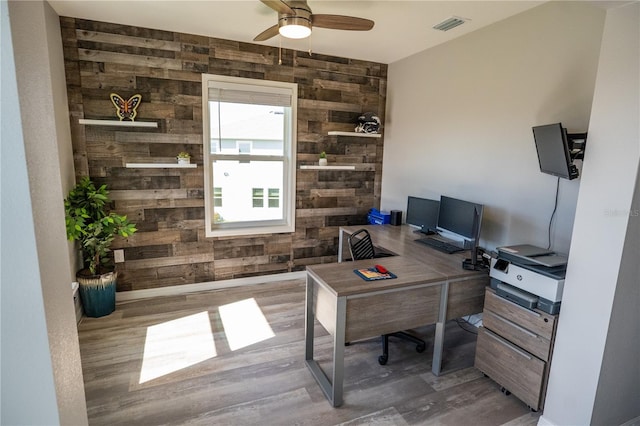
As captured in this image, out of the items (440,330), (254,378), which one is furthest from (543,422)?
(254,378)

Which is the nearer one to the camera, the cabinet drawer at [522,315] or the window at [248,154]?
the cabinet drawer at [522,315]

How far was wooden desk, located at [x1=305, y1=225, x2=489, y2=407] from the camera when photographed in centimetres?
216

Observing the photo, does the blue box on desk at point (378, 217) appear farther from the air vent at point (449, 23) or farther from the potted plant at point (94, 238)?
the potted plant at point (94, 238)

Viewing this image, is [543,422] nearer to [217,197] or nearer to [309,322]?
[309,322]

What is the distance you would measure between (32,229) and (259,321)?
8.83ft

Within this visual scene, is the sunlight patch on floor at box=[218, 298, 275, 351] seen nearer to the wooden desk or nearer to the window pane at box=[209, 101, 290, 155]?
the wooden desk

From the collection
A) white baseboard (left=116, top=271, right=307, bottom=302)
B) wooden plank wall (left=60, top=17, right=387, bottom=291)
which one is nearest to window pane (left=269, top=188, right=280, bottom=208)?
wooden plank wall (left=60, top=17, right=387, bottom=291)

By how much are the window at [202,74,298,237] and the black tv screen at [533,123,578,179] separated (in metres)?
2.57

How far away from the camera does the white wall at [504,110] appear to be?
242 centimetres

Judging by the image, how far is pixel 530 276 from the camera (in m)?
2.08

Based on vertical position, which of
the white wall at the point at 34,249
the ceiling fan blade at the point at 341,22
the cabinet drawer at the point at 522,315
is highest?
the ceiling fan blade at the point at 341,22

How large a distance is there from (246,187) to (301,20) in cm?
218

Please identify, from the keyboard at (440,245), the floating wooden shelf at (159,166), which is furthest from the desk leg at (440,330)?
the floating wooden shelf at (159,166)

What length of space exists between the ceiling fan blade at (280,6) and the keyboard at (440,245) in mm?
2179
